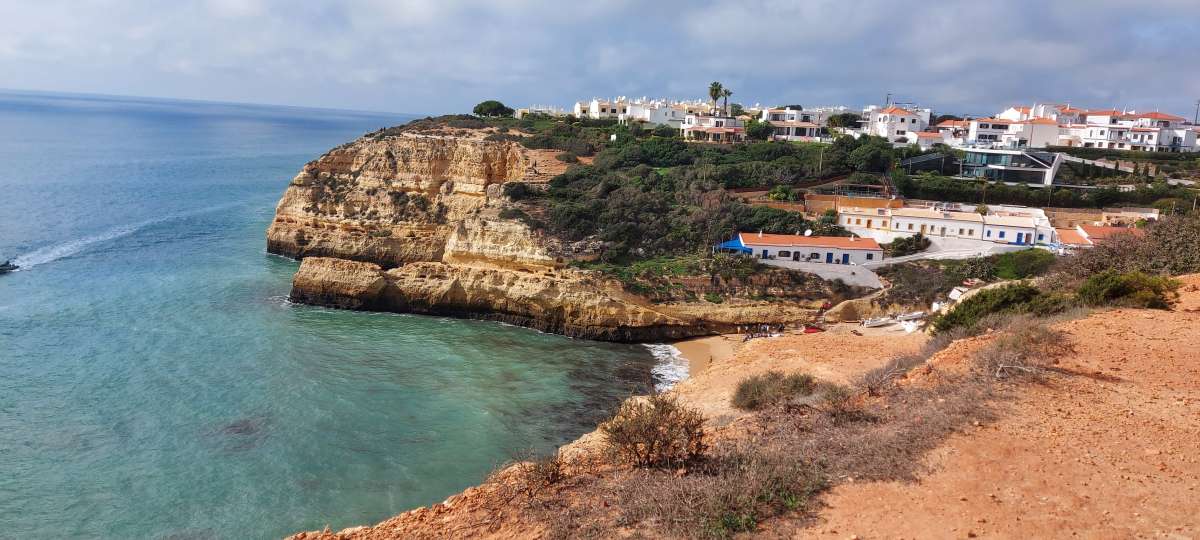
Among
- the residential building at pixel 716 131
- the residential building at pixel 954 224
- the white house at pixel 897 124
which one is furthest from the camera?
the white house at pixel 897 124

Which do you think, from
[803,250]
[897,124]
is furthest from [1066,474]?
[897,124]

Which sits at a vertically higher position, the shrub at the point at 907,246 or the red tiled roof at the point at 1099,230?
the red tiled roof at the point at 1099,230

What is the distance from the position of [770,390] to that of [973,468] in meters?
5.94

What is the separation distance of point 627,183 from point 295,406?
23.3 meters

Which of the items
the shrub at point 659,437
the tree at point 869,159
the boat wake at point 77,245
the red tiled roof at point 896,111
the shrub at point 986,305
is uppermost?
the red tiled roof at point 896,111

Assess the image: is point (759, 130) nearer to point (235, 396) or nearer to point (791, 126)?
point (791, 126)

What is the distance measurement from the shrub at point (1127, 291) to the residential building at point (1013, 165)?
25.7 m

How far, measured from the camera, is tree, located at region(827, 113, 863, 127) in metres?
64.2

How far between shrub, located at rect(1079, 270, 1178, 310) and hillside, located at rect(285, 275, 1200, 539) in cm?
364

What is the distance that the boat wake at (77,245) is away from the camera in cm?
3461

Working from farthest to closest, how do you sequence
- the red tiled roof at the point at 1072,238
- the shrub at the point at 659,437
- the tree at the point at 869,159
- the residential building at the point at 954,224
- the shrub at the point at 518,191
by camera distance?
the tree at the point at 869,159 → the shrub at the point at 518,191 → the residential building at the point at 954,224 → the red tiled roof at the point at 1072,238 → the shrub at the point at 659,437

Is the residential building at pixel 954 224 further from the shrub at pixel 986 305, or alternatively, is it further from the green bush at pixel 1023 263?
the shrub at pixel 986 305

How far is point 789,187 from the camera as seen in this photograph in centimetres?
3953

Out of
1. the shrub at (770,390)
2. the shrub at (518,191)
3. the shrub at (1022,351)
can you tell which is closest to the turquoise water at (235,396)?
the shrub at (770,390)
